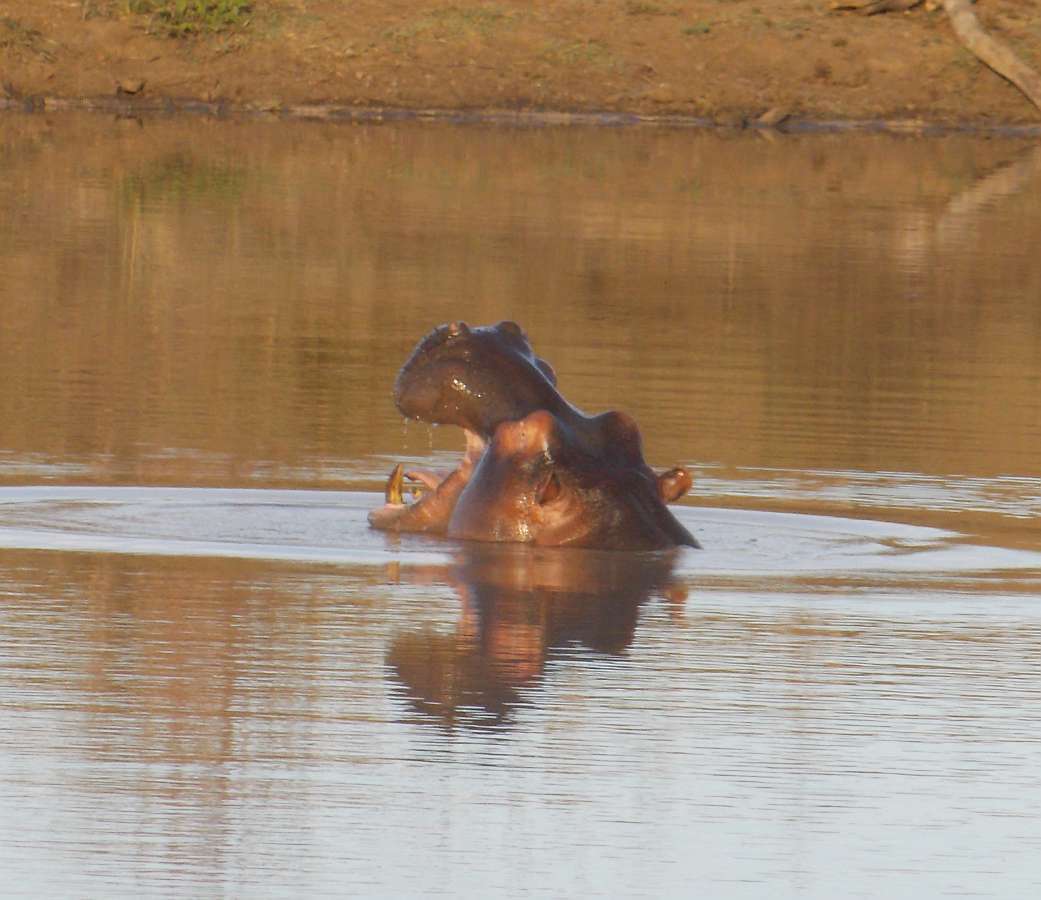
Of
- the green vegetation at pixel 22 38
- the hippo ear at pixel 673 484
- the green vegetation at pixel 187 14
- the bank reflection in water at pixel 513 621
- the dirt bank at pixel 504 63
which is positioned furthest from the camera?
the green vegetation at pixel 187 14

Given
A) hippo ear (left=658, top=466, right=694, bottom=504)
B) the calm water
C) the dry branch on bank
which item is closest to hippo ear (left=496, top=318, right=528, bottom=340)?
hippo ear (left=658, top=466, right=694, bottom=504)

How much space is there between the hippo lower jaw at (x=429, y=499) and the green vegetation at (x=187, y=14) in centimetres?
3344

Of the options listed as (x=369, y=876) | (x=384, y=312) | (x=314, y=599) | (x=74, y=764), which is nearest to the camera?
(x=369, y=876)

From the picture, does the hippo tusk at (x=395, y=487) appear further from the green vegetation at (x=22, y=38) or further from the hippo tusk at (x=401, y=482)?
the green vegetation at (x=22, y=38)

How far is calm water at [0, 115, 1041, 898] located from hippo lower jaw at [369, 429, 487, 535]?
6.0 inches

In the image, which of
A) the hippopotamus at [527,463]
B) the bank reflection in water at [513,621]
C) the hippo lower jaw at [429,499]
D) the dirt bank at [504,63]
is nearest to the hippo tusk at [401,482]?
the hippo lower jaw at [429,499]

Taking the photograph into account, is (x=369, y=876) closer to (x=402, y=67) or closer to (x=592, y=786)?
(x=592, y=786)

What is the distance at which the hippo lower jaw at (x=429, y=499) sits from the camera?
1005 centimetres

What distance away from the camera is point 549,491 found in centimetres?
977

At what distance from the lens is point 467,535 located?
9.90 meters

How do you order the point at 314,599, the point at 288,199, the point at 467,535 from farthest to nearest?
the point at 288,199, the point at 467,535, the point at 314,599

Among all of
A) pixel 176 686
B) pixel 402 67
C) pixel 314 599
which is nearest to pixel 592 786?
pixel 176 686

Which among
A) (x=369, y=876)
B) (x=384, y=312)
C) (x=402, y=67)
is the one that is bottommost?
(x=369, y=876)

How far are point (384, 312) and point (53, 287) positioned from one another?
7.45ft
